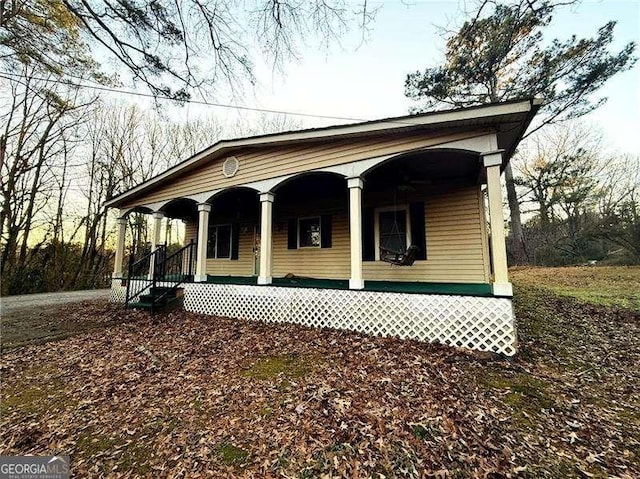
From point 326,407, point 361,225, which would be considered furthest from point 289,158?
point 326,407

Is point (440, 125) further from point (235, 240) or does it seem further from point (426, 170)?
point (235, 240)

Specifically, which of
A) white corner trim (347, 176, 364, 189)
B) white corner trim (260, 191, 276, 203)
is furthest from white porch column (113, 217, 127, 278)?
white corner trim (347, 176, 364, 189)

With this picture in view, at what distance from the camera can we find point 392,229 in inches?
296

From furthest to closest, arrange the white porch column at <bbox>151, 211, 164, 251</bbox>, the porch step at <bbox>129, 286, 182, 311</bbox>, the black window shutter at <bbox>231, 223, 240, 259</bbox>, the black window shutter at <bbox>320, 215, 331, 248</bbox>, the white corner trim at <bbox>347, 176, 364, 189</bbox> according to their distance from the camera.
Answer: the black window shutter at <bbox>231, 223, 240, 259</bbox> → the white porch column at <bbox>151, 211, 164, 251</bbox> → the black window shutter at <bbox>320, 215, 331, 248</bbox> → the porch step at <bbox>129, 286, 182, 311</bbox> → the white corner trim at <bbox>347, 176, 364, 189</bbox>

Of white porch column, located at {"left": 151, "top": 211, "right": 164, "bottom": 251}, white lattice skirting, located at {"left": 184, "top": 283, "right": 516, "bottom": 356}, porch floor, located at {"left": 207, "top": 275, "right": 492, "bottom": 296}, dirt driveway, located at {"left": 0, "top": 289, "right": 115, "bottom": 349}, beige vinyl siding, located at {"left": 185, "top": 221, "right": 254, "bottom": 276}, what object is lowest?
dirt driveway, located at {"left": 0, "top": 289, "right": 115, "bottom": 349}

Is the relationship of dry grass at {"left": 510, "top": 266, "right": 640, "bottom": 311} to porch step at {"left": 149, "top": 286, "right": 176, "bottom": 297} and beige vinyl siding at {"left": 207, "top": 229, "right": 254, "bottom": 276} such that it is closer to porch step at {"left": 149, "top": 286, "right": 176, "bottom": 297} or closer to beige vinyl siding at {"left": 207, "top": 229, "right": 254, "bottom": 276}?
beige vinyl siding at {"left": 207, "top": 229, "right": 254, "bottom": 276}

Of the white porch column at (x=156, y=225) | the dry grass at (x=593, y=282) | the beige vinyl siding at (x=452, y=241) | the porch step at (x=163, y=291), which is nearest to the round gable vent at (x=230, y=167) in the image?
the white porch column at (x=156, y=225)

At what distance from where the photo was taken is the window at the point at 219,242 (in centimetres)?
1044

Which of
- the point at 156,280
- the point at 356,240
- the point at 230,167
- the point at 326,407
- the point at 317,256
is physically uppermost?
the point at 230,167

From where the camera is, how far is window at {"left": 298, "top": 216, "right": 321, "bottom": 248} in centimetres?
866

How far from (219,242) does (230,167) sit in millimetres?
3970

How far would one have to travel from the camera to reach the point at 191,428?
9.42ft

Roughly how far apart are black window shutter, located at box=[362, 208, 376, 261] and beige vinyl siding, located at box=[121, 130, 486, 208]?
7.68 feet

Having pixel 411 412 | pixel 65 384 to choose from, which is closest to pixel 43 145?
pixel 65 384
